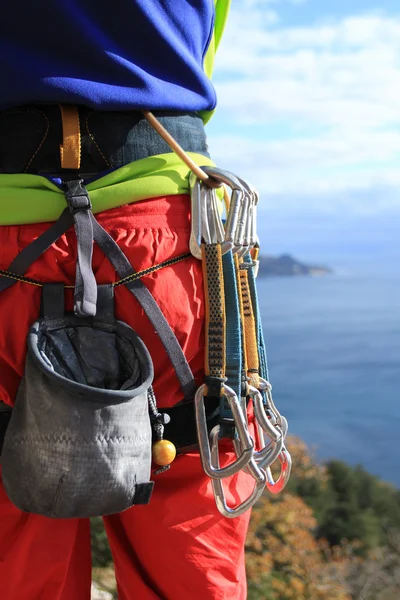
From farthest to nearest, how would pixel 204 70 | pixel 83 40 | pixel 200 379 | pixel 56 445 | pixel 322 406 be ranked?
pixel 322 406 → pixel 204 70 → pixel 200 379 → pixel 83 40 → pixel 56 445

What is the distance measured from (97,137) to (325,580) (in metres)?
2.78

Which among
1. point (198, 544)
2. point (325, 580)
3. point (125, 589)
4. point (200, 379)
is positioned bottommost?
point (325, 580)

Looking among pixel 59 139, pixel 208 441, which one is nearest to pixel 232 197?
pixel 59 139

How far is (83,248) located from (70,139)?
0.67 ft

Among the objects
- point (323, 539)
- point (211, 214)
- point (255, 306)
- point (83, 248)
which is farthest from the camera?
point (323, 539)

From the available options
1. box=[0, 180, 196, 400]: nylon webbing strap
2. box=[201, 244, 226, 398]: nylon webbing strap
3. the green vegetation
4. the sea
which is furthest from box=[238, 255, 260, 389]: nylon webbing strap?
the sea

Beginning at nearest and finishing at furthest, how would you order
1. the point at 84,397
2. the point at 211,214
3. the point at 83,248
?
1. the point at 84,397
2. the point at 83,248
3. the point at 211,214

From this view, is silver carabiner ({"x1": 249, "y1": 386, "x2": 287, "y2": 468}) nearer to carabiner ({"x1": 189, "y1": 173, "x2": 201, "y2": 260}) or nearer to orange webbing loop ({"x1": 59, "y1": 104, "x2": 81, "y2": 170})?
carabiner ({"x1": 189, "y1": 173, "x2": 201, "y2": 260})

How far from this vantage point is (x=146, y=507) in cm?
143

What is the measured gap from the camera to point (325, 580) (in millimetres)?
3553

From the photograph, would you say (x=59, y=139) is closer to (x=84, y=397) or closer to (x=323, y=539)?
(x=84, y=397)

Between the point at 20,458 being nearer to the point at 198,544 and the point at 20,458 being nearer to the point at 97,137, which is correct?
the point at 198,544

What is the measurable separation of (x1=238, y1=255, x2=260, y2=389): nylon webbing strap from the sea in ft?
12.7

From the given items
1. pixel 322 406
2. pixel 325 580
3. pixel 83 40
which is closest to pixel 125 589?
pixel 83 40
